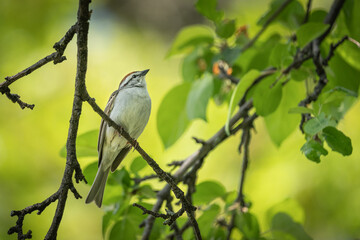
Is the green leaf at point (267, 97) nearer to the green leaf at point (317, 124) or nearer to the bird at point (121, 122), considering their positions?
the green leaf at point (317, 124)

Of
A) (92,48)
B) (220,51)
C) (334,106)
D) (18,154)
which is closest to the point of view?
(334,106)

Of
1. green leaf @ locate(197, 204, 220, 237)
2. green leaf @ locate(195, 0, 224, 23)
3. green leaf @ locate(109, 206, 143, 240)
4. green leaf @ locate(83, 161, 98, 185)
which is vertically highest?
green leaf @ locate(195, 0, 224, 23)

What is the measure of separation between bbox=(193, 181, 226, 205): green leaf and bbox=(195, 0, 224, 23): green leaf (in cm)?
120

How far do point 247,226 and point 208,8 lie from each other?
5.16 ft

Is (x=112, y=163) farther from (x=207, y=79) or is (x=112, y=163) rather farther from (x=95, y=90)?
(x=95, y=90)

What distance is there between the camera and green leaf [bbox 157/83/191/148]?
10.3 feet

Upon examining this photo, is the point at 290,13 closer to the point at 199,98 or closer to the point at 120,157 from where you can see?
the point at 199,98

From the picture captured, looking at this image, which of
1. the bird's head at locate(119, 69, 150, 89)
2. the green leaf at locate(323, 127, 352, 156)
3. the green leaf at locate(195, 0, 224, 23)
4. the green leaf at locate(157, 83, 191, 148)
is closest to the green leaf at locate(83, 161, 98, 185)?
the green leaf at locate(157, 83, 191, 148)

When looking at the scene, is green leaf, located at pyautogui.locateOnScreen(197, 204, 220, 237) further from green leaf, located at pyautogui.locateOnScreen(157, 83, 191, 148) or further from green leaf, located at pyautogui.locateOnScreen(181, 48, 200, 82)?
green leaf, located at pyautogui.locateOnScreen(181, 48, 200, 82)

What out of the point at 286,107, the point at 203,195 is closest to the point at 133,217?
the point at 203,195

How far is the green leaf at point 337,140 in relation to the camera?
2.05 m

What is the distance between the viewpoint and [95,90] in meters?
4.77

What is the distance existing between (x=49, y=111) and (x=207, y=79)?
230cm

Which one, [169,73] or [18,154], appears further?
[169,73]
